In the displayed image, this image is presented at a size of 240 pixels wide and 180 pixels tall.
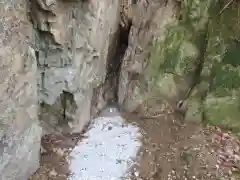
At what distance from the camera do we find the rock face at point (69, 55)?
3381 mm

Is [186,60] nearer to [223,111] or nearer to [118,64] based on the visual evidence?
[223,111]

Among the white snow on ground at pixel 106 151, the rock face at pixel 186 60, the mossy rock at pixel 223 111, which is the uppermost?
the rock face at pixel 186 60

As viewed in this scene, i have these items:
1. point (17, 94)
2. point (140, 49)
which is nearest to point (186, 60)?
point (140, 49)

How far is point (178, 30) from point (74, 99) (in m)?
1.34

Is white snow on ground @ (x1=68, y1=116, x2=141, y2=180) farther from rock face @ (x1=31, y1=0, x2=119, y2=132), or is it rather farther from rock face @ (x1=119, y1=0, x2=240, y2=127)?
rock face @ (x1=119, y1=0, x2=240, y2=127)

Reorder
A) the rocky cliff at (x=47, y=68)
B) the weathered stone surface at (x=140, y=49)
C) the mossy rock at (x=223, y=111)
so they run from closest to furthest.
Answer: the rocky cliff at (x=47, y=68)
the mossy rock at (x=223, y=111)
the weathered stone surface at (x=140, y=49)

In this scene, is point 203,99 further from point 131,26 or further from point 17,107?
point 17,107

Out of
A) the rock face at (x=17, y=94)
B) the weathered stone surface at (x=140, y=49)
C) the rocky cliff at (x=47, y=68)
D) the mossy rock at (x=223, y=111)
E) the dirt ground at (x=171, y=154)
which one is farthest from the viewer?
the weathered stone surface at (x=140, y=49)

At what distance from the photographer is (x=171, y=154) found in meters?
3.80

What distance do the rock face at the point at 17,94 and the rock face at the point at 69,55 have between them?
0.26 m

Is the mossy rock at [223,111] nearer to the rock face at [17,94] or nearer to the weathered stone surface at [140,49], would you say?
the weathered stone surface at [140,49]

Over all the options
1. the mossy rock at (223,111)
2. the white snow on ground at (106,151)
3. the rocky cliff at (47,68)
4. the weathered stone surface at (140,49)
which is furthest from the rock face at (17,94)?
the mossy rock at (223,111)

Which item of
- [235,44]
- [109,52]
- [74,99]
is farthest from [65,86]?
[235,44]

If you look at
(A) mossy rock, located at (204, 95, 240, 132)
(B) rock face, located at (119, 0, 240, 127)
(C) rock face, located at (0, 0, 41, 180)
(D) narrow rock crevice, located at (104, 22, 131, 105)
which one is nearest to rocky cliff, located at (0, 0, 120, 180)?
(C) rock face, located at (0, 0, 41, 180)
